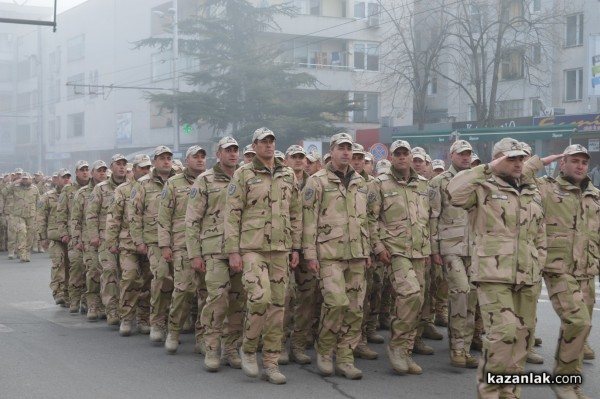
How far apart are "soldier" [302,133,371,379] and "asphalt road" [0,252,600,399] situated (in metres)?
0.34

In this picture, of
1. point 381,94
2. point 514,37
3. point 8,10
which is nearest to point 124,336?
point 8,10

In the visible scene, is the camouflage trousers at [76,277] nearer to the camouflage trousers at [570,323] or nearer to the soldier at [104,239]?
the soldier at [104,239]

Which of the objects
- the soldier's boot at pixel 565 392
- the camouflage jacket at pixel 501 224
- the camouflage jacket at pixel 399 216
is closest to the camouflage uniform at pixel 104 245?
the camouflage jacket at pixel 399 216

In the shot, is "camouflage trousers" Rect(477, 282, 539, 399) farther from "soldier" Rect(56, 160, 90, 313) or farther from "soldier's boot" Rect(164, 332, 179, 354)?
"soldier" Rect(56, 160, 90, 313)

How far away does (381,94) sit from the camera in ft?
179

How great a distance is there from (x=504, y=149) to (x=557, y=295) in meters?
1.45

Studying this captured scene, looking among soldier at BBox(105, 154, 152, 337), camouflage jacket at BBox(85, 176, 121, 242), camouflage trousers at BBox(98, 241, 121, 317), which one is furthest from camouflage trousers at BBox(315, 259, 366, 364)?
camouflage jacket at BBox(85, 176, 121, 242)

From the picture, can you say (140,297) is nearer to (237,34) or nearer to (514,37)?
(514,37)

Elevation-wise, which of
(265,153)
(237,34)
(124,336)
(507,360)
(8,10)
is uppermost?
(237,34)

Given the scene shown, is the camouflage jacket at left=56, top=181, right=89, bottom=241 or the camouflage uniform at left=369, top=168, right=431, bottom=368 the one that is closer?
the camouflage uniform at left=369, top=168, right=431, bottom=368

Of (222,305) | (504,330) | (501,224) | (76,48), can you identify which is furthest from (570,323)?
(76,48)

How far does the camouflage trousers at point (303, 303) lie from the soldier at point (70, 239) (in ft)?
15.7

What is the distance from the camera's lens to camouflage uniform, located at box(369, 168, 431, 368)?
28.6 ft

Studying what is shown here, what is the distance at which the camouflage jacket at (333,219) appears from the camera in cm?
869
